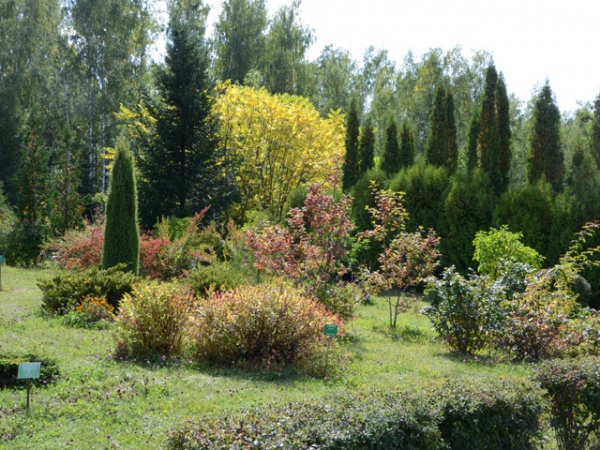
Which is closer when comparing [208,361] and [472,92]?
[208,361]

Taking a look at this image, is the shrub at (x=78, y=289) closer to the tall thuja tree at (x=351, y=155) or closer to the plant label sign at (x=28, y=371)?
the plant label sign at (x=28, y=371)

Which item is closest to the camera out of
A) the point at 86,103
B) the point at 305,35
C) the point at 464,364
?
the point at 464,364

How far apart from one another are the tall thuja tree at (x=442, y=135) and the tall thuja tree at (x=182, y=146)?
682 centimetres

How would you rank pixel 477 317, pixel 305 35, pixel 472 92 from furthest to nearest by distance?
pixel 305 35 → pixel 472 92 → pixel 477 317

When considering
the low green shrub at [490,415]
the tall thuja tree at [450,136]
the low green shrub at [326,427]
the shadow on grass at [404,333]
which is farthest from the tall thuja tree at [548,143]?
the low green shrub at [326,427]

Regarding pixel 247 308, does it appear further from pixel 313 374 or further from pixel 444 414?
pixel 444 414

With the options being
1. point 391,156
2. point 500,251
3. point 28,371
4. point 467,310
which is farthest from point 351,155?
point 28,371

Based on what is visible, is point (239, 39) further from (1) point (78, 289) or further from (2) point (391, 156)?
(1) point (78, 289)

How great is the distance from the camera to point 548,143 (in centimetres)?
1594

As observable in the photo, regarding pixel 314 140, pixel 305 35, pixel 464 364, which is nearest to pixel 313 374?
pixel 464 364

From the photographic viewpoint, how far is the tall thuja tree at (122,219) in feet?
41.6

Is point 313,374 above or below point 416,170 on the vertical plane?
below

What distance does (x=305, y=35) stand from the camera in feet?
114

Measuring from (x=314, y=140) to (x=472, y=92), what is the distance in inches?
533
